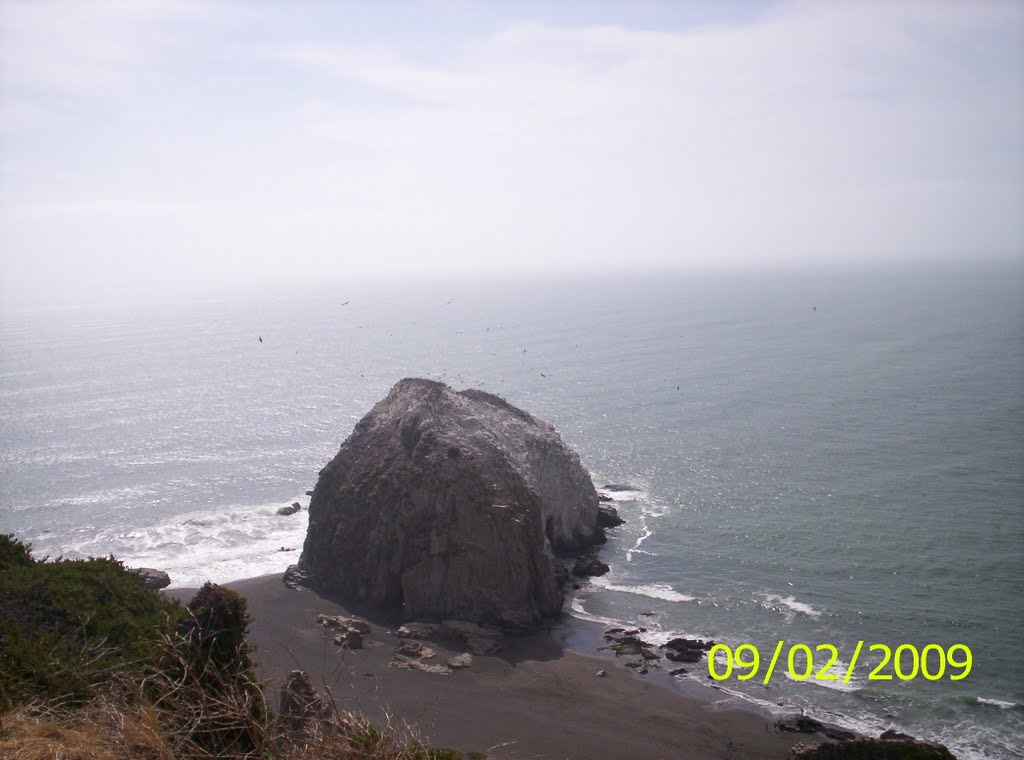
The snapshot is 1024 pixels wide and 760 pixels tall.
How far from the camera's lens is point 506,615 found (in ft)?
123

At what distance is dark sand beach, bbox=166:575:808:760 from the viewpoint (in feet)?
92.2

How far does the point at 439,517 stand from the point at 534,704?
10.4 m

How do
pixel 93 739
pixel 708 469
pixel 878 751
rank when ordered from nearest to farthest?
1. pixel 93 739
2. pixel 878 751
3. pixel 708 469

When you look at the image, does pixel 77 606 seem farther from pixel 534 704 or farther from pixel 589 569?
pixel 589 569

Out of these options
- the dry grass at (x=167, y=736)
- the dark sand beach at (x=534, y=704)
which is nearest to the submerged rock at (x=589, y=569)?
the dark sand beach at (x=534, y=704)

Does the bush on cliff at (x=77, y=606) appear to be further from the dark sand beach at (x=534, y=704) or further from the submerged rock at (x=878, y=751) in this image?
the submerged rock at (x=878, y=751)

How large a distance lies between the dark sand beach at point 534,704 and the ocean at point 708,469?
270 centimetres

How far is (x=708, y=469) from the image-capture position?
5888cm

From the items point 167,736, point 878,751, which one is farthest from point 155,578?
point 167,736

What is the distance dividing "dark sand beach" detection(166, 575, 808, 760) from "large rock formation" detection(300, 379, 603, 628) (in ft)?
8.12

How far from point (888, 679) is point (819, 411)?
44.0m

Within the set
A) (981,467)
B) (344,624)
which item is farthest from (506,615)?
(981,467)

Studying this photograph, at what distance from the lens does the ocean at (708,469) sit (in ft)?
118

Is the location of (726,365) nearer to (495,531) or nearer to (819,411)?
(819,411)
